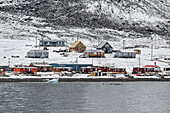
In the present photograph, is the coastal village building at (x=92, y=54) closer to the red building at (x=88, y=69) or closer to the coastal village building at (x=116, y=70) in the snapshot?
the red building at (x=88, y=69)

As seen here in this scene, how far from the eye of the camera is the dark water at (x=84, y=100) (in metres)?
58.1

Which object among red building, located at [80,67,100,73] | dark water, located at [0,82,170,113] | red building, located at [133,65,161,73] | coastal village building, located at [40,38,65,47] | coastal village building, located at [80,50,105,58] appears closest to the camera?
dark water, located at [0,82,170,113]

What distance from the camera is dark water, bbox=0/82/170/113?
2288 inches

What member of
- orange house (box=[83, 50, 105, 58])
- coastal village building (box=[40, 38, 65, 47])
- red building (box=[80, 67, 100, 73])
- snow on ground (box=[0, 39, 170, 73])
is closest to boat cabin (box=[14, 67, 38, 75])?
snow on ground (box=[0, 39, 170, 73])

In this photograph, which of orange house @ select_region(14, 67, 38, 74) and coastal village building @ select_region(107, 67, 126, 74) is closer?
orange house @ select_region(14, 67, 38, 74)

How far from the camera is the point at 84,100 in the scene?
6619 centimetres

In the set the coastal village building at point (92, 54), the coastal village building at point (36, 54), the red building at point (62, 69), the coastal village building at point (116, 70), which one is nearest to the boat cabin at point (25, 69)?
the red building at point (62, 69)

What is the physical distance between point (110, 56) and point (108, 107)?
8341cm

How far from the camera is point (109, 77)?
103 m

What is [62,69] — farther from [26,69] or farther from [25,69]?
[25,69]

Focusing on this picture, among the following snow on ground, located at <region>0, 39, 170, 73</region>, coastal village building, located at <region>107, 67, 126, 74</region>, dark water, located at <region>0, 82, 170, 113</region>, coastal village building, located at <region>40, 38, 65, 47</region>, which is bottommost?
dark water, located at <region>0, 82, 170, 113</region>

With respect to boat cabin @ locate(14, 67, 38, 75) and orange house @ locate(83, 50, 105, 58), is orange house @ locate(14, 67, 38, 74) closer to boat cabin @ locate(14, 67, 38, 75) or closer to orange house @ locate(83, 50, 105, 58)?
boat cabin @ locate(14, 67, 38, 75)

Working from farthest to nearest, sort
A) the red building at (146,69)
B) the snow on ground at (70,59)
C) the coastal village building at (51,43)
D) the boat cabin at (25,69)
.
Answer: the coastal village building at (51,43) → the snow on ground at (70,59) → the red building at (146,69) → the boat cabin at (25,69)

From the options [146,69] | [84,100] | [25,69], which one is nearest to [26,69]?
[25,69]
